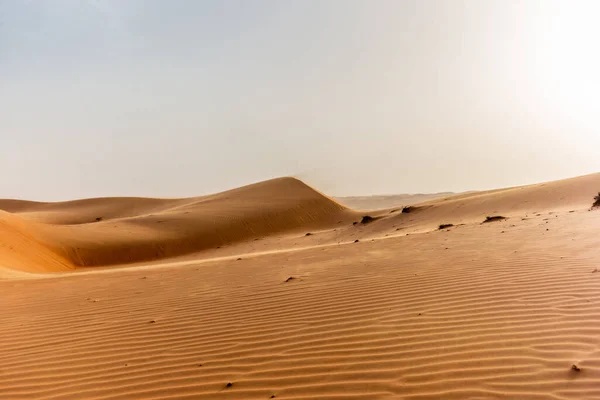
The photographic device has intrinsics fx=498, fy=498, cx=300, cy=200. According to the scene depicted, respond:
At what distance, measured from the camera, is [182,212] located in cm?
2736

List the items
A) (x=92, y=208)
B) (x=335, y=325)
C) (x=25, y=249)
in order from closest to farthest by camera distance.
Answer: (x=335, y=325), (x=25, y=249), (x=92, y=208)

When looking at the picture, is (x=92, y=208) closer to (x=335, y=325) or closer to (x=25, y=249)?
(x=25, y=249)

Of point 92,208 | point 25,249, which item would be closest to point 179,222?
point 25,249

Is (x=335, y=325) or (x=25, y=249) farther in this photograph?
(x=25, y=249)

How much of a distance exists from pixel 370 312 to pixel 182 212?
2332 centimetres

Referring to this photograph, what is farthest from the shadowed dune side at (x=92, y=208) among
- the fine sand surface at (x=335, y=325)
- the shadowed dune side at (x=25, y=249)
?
the fine sand surface at (x=335, y=325)

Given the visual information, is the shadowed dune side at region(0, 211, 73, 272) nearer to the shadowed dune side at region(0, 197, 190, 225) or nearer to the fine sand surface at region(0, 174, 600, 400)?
the fine sand surface at region(0, 174, 600, 400)

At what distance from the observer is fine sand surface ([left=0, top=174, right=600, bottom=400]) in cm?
359

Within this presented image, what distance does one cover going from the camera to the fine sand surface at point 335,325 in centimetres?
359

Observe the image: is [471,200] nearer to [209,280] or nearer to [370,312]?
[209,280]

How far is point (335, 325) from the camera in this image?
15.9 feet

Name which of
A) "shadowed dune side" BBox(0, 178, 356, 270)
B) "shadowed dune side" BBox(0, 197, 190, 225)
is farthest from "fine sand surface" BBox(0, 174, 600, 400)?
"shadowed dune side" BBox(0, 197, 190, 225)

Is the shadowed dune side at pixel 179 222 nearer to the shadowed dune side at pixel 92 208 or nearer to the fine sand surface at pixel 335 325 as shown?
the shadowed dune side at pixel 92 208

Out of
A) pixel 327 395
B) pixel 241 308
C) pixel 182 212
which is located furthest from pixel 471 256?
pixel 182 212
